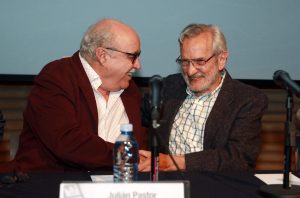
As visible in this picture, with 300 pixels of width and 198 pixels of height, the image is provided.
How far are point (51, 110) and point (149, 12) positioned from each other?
1.35 metres

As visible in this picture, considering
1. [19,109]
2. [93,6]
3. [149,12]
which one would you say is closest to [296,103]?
[149,12]

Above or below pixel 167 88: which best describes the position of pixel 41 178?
below

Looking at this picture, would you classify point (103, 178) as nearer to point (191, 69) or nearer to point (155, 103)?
point (155, 103)

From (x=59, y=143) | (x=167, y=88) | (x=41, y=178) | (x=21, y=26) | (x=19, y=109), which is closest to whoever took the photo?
(x=41, y=178)

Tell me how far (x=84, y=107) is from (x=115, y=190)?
129 centimetres

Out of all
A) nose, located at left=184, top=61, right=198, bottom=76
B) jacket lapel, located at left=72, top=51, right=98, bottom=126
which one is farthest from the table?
nose, located at left=184, top=61, right=198, bottom=76

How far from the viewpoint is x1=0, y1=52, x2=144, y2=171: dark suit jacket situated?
3066mm

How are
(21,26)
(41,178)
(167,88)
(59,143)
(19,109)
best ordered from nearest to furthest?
1. (41,178)
2. (59,143)
3. (167,88)
4. (21,26)
5. (19,109)

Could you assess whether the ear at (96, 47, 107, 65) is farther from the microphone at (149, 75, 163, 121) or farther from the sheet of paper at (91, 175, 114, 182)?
the microphone at (149, 75, 163, 121)

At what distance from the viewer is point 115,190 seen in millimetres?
2016

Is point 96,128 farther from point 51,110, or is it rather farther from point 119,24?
point 119,24

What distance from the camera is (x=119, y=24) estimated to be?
11.0 ft

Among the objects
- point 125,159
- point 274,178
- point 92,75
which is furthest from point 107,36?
point 274,178

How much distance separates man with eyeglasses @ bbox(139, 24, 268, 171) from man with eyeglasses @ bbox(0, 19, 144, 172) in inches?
10.5
